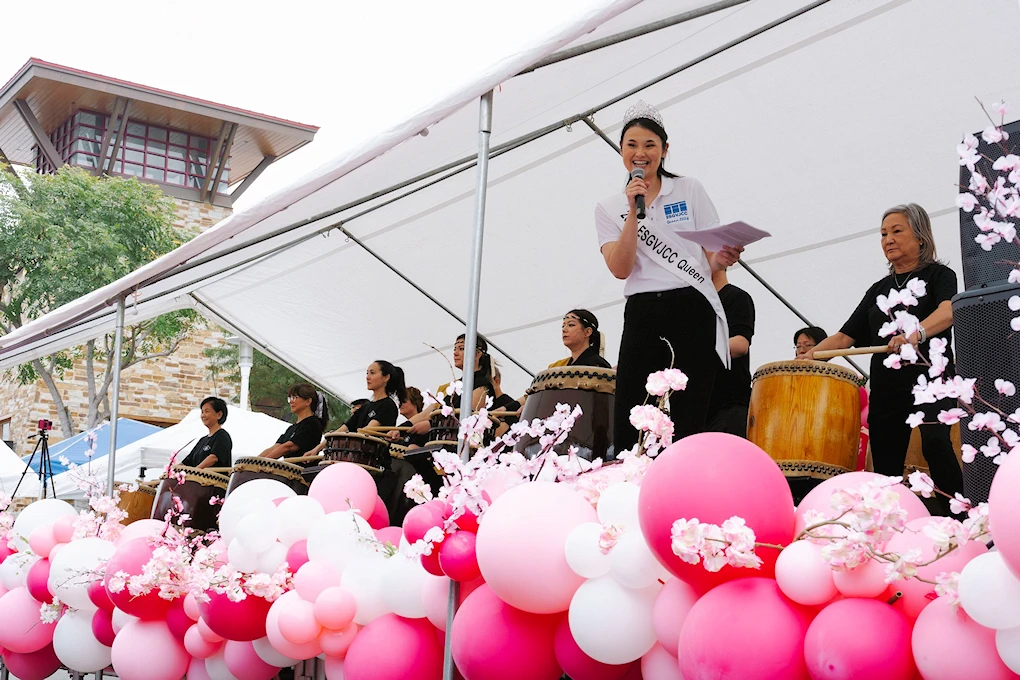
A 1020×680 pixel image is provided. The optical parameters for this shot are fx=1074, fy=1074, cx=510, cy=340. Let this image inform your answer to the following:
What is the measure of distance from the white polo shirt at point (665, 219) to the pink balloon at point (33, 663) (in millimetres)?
3674

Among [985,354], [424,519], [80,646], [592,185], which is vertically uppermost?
[592,185]

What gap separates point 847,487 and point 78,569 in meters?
3.71

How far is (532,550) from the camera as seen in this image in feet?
8.61

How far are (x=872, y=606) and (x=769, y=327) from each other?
427 centimetres

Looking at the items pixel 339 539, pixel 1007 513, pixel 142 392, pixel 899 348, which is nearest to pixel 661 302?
pixel 899 348

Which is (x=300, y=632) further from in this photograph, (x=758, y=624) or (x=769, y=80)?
(x=769, y=80)

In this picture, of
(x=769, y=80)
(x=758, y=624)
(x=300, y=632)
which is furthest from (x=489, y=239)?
(x=758, y=624)

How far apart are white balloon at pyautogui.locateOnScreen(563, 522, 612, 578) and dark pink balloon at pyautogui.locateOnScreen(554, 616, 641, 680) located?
205 mm

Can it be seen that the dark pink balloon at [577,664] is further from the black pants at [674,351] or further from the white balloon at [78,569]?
the white balloon at [78,569]

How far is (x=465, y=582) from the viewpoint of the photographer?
120 inches

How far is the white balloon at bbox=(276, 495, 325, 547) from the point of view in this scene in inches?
156

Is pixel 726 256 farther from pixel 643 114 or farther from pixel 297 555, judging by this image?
pixel 297 555

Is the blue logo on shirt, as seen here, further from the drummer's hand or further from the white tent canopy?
the white tent canopy

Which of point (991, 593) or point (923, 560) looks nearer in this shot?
point (991, 593)
